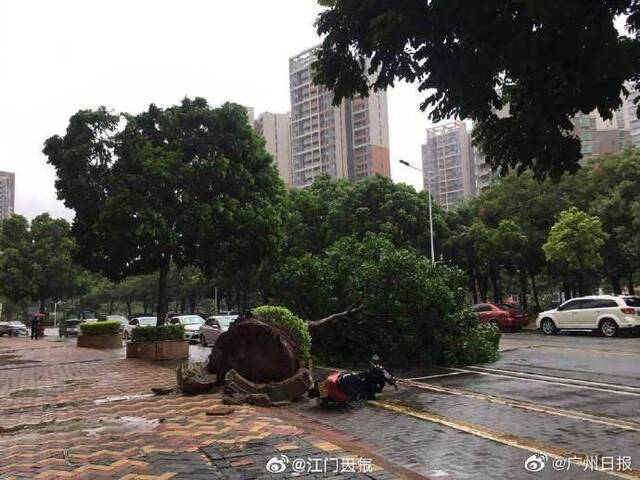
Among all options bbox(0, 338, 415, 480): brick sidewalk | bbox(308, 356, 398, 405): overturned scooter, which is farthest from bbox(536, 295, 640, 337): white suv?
bbox(0, 338, 415, 480): brick sidewalk

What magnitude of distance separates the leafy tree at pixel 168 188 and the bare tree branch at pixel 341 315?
4945 millimetres

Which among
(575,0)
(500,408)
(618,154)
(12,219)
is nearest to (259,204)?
(500,408)

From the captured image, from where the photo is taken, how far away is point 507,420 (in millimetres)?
7309

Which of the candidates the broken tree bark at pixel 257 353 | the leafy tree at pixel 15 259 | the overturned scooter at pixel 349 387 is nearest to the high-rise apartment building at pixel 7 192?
the leafy tree at pixel 15 259

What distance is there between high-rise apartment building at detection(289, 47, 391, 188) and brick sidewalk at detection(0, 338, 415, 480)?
157 ft

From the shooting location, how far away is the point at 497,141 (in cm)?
531

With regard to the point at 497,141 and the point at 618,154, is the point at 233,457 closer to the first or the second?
the point at 497,141

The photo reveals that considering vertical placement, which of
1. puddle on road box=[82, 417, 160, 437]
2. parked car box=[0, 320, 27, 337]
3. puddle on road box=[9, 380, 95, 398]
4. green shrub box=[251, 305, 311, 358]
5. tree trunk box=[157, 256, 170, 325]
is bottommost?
puddle on road box=[9, 380, 95, 398]

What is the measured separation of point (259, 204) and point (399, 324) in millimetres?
6810

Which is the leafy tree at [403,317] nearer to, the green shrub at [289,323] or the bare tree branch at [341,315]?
the bare tree branch at [341,315]

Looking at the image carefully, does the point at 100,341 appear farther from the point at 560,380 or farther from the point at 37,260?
the point at 37,260

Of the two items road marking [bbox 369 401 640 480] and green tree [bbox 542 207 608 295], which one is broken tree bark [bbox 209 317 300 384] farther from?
green tree [bbox 542 207 608 295]

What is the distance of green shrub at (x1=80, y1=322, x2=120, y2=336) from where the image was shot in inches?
989

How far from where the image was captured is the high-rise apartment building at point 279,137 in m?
66.8
